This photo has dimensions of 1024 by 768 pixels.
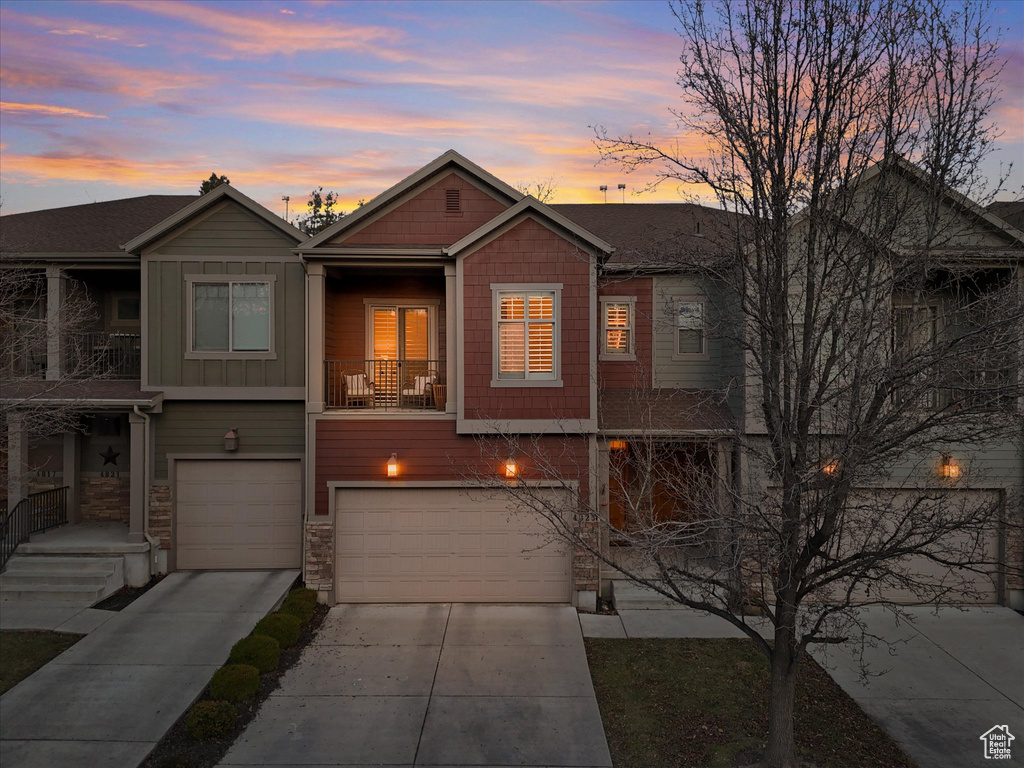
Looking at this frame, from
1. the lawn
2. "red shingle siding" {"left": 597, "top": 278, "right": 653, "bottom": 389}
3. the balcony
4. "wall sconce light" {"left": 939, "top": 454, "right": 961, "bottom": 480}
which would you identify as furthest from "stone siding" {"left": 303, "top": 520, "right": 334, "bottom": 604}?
"wall sconce light" {"left": 939, "top": 454, "right": 961, "bottom": 480}

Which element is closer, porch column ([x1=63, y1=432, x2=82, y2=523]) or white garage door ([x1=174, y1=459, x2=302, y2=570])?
white garage door ([x1=174, y1=459, x2=302, y2=570])

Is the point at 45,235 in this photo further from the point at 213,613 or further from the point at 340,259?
the point at 213,613

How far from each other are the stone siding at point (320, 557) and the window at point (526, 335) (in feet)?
12.7

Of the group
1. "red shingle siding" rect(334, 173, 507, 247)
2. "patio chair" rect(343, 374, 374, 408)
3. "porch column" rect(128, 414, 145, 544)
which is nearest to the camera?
"red shingle siding" rect(334, 173, 507, 247)

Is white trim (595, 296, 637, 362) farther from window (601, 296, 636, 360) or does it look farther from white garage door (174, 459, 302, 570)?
white garage door (174, 459, 302, 570)

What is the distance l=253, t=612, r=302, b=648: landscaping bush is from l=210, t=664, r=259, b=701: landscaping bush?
1.16 meters

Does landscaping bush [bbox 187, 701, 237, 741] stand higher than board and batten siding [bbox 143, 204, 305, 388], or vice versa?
board and batten siding [bbox 143, 204, 305, 388]

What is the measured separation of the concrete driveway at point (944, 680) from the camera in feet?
22.9

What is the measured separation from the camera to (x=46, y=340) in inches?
437

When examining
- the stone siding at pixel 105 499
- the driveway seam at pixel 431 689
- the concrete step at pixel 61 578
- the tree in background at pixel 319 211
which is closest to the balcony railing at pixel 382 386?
the driveway seam at pixel 431 689

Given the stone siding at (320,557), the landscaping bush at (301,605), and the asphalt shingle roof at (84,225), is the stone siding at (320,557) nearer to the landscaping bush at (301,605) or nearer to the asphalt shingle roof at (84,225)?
the landscaping bush at (301,605)

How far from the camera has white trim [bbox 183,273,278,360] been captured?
11445 mm

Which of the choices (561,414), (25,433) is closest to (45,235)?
(25,433)

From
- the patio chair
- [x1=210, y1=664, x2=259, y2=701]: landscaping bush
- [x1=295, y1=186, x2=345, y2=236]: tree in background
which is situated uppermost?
[x1=295, y1=186, x2=345, y2=236]: tree in background
